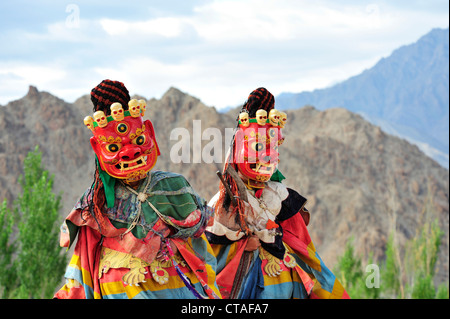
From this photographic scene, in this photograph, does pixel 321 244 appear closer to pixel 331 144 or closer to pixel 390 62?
pixel 331 144

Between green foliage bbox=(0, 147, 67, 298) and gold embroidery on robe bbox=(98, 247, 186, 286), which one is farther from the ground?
gold embroidery on robe bbox=(98, 247, 186, 286)

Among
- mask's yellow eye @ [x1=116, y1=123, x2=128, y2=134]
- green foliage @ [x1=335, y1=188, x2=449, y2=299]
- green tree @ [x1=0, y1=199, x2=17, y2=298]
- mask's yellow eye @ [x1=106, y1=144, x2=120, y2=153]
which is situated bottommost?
green foliage @ [x1=335, y1=188, x2=449, y2=299]

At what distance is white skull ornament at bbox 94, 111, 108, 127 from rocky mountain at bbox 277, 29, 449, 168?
132930mm

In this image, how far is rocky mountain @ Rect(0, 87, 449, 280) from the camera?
111 feet

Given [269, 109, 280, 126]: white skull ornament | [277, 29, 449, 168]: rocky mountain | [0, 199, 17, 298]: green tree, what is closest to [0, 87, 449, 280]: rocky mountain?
[0, 199, 17, 298]: green tree

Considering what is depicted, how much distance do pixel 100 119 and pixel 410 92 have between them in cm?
16058

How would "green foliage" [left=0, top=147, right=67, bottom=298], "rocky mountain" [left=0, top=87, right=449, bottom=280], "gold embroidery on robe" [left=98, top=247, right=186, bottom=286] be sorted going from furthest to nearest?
"rocky mountain" [left=0, top=87, right=449, bottom=280]
"green foliage" [left=0, top=147, right=67, bottom=298]
"gold embroidery on robe" [left=98, top=247, right=186, bottom=286]

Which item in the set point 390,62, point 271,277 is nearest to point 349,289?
point 271,277

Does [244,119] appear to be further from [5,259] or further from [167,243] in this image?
[5,259]

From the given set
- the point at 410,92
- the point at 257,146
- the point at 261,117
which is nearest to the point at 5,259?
the point at 257,146

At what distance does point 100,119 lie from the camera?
3.95 m

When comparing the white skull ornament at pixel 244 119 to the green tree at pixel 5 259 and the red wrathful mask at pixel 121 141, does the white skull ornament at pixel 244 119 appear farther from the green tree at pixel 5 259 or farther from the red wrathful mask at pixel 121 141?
the green tree at pixel 5 259

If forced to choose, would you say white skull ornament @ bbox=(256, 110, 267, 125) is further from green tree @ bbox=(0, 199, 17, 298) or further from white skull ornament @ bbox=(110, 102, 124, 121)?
green tree @ bbox=(0, 199, 17, 298)

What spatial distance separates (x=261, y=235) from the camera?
477cm
